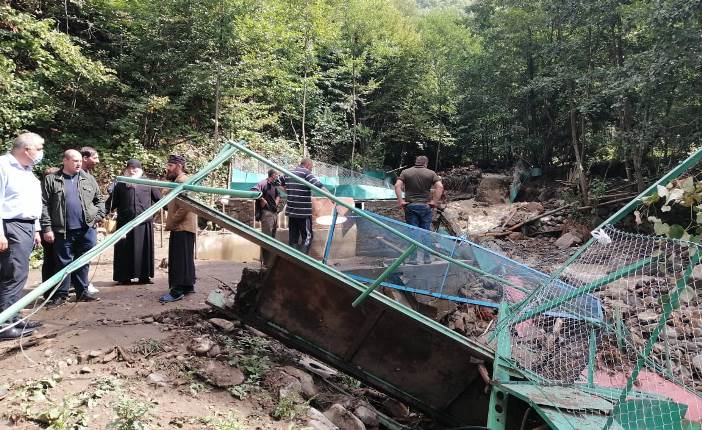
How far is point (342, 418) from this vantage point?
3359 mm

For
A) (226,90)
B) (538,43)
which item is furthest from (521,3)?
(226,90)

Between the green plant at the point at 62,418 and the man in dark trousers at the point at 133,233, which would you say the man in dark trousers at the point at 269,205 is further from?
the green plant at the point at 62,418

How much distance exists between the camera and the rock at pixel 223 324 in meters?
4.21

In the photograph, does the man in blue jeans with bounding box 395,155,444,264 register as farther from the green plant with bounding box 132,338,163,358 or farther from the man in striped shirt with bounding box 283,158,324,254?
the green plant with bounding box 132,338,163,358

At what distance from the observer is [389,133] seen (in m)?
23.3

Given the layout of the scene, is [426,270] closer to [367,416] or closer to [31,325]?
[367,416]

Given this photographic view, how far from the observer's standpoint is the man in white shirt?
3385mm

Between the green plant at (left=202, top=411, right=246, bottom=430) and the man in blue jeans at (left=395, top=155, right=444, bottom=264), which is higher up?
the man in blue jeans at (left=395, top=155, right=444, bottom=264)

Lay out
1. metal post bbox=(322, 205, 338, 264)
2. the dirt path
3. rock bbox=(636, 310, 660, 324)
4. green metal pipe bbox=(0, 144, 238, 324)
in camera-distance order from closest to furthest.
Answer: green metal pipe bbox=(0, 144, 238, 324)
the dirt path
metal post bbox=(322, 205, 338, 264)
rock bbox=(636, 310, 660, 324)

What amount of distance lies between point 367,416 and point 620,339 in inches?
81.7

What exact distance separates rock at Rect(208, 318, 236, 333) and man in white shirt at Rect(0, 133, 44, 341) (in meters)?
1.48

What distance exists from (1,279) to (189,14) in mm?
12103

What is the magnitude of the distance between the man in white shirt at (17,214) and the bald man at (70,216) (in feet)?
1.71

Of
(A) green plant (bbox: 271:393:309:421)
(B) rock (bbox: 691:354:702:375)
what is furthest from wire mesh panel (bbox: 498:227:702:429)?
(A) green plant (bbox: 271:393:309:421)
